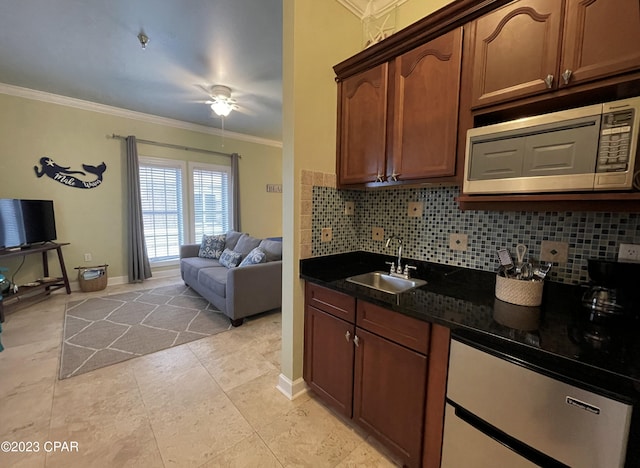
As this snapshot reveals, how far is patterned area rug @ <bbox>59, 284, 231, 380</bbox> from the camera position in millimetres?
2260

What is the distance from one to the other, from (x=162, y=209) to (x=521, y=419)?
522 cm

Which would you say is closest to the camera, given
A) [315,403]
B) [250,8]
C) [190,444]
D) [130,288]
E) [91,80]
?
[190,444]

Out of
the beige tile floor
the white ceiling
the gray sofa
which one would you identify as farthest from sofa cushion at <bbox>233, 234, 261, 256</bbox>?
the white ceiling

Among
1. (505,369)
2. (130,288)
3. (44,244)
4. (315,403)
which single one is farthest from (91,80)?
(505,369)

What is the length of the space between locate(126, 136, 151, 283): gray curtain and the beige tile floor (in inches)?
75.2

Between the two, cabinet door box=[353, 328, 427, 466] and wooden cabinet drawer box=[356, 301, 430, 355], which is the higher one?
wooden cabinet drawer box=[356, 301, 430, 355]

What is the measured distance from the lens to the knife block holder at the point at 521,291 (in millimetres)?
1143

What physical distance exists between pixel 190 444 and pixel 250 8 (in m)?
2.92

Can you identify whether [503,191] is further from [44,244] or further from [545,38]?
[44,244]

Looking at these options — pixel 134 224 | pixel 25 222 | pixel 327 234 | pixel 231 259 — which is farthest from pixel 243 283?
pixel 25 222

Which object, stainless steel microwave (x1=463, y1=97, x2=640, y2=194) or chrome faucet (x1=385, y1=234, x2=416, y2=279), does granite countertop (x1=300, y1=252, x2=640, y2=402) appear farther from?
stainless steel microwave (x1=463, y1=97, x2=640, y2=194)

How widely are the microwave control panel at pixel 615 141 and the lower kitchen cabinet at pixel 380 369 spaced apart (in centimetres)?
83

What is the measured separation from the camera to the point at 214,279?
309 centimetres

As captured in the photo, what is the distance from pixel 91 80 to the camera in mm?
3080
